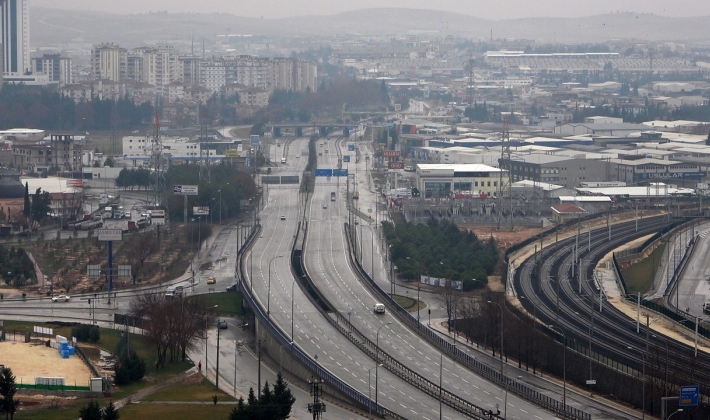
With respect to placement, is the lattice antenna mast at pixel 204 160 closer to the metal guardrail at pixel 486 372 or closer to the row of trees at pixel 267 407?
the metal guardrail at pixel 486 372

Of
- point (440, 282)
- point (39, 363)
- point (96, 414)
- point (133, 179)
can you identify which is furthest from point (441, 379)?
point (133, 179)

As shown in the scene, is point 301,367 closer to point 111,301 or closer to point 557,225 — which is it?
point 111,301

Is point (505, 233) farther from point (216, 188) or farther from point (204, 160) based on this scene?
point (204, 160)

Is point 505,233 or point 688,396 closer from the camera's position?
point 688,396

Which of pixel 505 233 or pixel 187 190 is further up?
pixel 187 190

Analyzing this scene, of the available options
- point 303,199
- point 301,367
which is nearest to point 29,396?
point 301,367

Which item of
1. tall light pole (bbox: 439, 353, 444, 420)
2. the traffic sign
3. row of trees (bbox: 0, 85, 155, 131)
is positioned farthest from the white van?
row of trees (bbox: 0, 85, 155, 131)

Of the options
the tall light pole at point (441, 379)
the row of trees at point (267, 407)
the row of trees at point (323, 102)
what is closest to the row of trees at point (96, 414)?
the row of trees at point (267, 407)

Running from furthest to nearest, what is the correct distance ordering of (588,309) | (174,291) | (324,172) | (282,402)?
(324,172) → (174,291) → (588,309) → (282,402)
